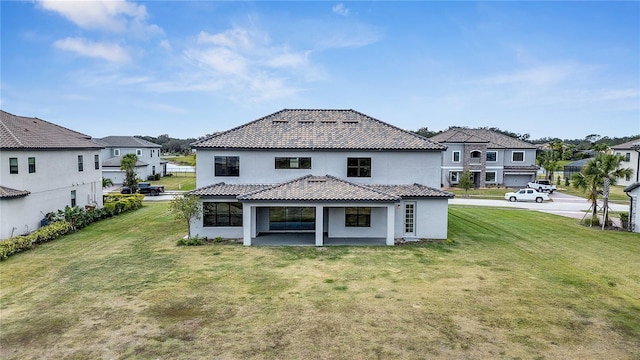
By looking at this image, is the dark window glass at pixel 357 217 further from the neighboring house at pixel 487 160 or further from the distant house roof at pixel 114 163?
the distant house roof at pixel 114 163

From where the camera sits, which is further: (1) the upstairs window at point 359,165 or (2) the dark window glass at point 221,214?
(1) the upstairs window at point 359,165

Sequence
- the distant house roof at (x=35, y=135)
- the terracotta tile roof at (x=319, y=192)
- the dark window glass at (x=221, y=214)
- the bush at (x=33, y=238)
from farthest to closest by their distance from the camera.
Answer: the distant house roof at (x=35, y=135)
the dark window glass at (x=221, y=214)
the terracotta tile roof at (x=319, y=192)
the bush at (x=33, y=238)

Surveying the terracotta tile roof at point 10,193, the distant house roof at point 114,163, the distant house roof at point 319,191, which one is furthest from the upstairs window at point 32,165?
the distant house roof at point 114,163

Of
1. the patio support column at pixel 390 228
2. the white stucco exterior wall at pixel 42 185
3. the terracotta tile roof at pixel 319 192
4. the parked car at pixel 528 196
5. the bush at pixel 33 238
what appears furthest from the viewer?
the parked car at pixel 528 196

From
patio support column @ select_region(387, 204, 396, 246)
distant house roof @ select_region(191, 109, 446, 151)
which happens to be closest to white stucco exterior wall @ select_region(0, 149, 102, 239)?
distant house roof @ select_region(191, 109, 446, 151)

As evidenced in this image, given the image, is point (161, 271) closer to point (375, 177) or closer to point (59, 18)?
point (375, 177)

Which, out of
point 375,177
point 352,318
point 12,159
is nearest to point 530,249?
point 375,177
